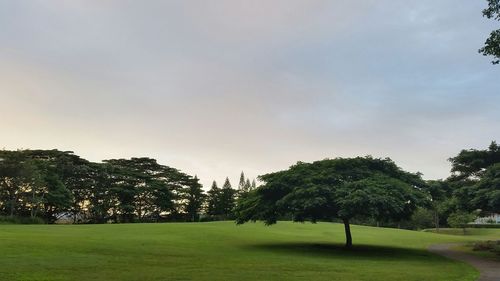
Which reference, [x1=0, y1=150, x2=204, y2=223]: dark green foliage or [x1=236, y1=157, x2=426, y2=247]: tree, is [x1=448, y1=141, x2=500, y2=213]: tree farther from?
[x1=0, y1=150, x2=204, y2=223]: dark green foliage

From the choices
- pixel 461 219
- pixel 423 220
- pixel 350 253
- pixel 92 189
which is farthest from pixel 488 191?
pixel 423 220

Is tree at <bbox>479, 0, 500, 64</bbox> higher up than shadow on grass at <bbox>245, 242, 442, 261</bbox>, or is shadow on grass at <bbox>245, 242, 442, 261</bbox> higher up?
tree at <bbox>479, 0, 500, 64</bbox>

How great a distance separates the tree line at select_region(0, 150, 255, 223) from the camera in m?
64.4

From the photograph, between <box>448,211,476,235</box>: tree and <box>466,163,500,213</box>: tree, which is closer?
<box>466,163,500,213</box>: tree

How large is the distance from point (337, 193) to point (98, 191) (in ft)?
190

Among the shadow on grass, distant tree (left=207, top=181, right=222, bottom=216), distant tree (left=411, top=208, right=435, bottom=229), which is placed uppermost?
distant tree (left=207, top=181, right=222, bottom=216)

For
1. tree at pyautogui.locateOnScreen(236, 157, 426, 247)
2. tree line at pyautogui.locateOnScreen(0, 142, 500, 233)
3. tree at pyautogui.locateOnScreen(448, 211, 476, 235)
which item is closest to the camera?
tree at pyautogui.locateOnScreen(236, 157, 426, 247)

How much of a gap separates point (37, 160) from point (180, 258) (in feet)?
185

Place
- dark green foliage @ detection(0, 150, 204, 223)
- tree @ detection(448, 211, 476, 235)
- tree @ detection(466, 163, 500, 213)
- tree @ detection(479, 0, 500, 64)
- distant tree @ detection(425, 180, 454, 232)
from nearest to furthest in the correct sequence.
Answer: tree @ detection(479, 0, 500, 64), tree @ detection(466, 163, 500, 213), distant tree @ detection(425, 180, 454, 232), dark green foliage @ detection(0, 150, 204, 223), tree @ detection(448, 211, 476, 235)

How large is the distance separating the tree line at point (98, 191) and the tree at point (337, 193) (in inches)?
1532

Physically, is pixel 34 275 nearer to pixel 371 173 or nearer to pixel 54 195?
pixel 371 173

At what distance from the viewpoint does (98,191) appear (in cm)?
7950

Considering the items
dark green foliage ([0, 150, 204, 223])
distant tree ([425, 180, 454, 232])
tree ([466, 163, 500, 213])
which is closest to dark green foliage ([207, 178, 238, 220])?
dark green foliage ([0, 150, 204, 223])

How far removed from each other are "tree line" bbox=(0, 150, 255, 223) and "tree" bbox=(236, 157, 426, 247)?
128 feet
